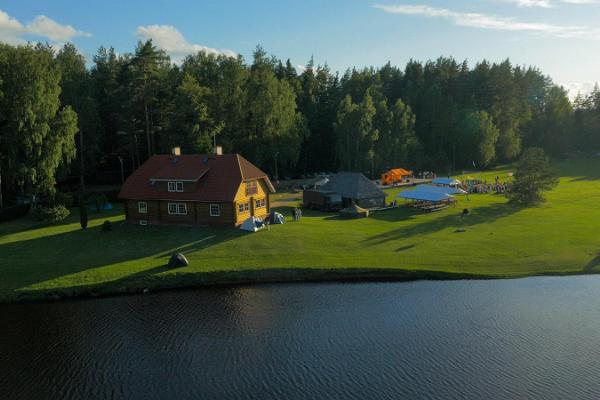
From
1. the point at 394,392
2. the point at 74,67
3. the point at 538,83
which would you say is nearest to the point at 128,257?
the point at 394,392

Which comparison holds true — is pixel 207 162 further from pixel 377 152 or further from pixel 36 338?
pixel 377 152

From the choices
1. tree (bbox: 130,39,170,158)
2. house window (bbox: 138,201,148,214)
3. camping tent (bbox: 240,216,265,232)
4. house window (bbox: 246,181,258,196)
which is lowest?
camping tent (bbox: 240,216,265,232)

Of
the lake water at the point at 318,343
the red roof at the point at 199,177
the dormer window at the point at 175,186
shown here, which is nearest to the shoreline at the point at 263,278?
the lake water at the point at 318,343

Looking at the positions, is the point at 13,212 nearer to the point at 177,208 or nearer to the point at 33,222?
the point at 33,222

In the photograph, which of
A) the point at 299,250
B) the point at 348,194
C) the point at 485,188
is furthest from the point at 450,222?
the point at 485,188

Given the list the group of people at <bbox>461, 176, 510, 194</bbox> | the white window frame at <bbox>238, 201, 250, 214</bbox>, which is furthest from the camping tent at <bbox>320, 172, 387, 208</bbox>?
the group of people at <bbox>461, 176, 510, 194</bbox>

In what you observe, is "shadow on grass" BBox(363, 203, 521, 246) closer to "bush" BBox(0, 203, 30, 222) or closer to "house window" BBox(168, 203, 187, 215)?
"house window" BBox(168, 203, 187, 215)

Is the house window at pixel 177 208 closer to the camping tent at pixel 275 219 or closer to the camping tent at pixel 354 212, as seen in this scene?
the camping tent at pixel 275 219
